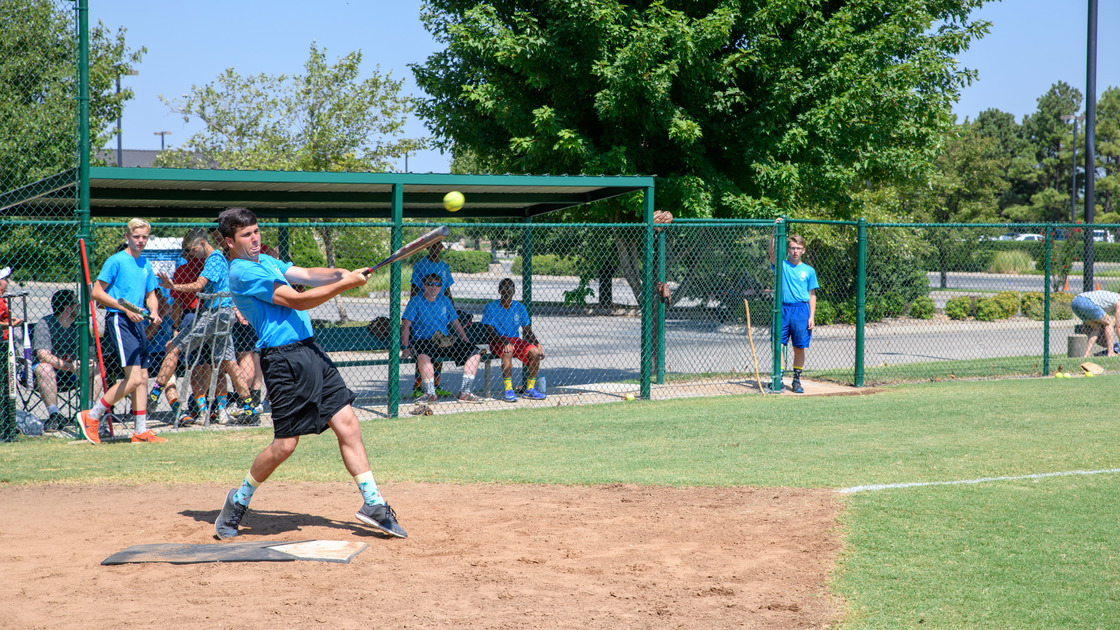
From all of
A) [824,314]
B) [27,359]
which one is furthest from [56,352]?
[824,314]

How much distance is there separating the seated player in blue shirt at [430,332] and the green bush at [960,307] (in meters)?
14.3

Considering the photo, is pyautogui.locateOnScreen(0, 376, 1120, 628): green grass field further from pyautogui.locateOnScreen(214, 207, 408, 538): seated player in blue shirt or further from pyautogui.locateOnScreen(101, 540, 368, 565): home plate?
pyautogui.locateOnScreen(101, 540, 368, 565): home plate

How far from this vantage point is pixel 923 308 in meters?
20.5

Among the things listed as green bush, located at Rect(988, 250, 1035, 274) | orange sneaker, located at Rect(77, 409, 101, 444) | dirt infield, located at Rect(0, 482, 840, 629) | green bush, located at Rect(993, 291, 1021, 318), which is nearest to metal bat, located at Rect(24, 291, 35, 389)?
orange sneaker, located at Rect(77, 409, 101, 444)

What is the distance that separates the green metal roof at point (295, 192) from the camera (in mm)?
8617

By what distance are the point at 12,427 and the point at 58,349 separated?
2.86 ft

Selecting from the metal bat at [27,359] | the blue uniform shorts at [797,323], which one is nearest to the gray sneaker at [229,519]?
the metal bat at [27,359]

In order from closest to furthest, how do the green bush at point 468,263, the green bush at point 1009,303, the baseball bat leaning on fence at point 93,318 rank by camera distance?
1. the baseball bat leaning on fence at point 93,318
2. the green bush at point 1009,303
3. the green bush at point 468,263

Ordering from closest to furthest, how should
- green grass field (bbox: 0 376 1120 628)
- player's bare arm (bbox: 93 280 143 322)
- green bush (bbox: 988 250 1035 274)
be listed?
green grass field (bbox: 0 376 1120 628), player's bare arm (bbox: 93 280 143 322), green bush (bbox: 988 250 1035 274)

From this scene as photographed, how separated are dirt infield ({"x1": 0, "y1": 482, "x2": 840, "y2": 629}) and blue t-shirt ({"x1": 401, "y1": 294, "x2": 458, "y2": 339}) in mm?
3805

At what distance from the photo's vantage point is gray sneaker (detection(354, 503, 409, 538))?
509 centimetres

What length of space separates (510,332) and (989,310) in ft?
48.8

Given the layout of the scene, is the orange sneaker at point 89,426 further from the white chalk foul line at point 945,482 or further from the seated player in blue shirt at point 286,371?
the white chalk foul line at point 945,482

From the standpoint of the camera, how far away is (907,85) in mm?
12797
